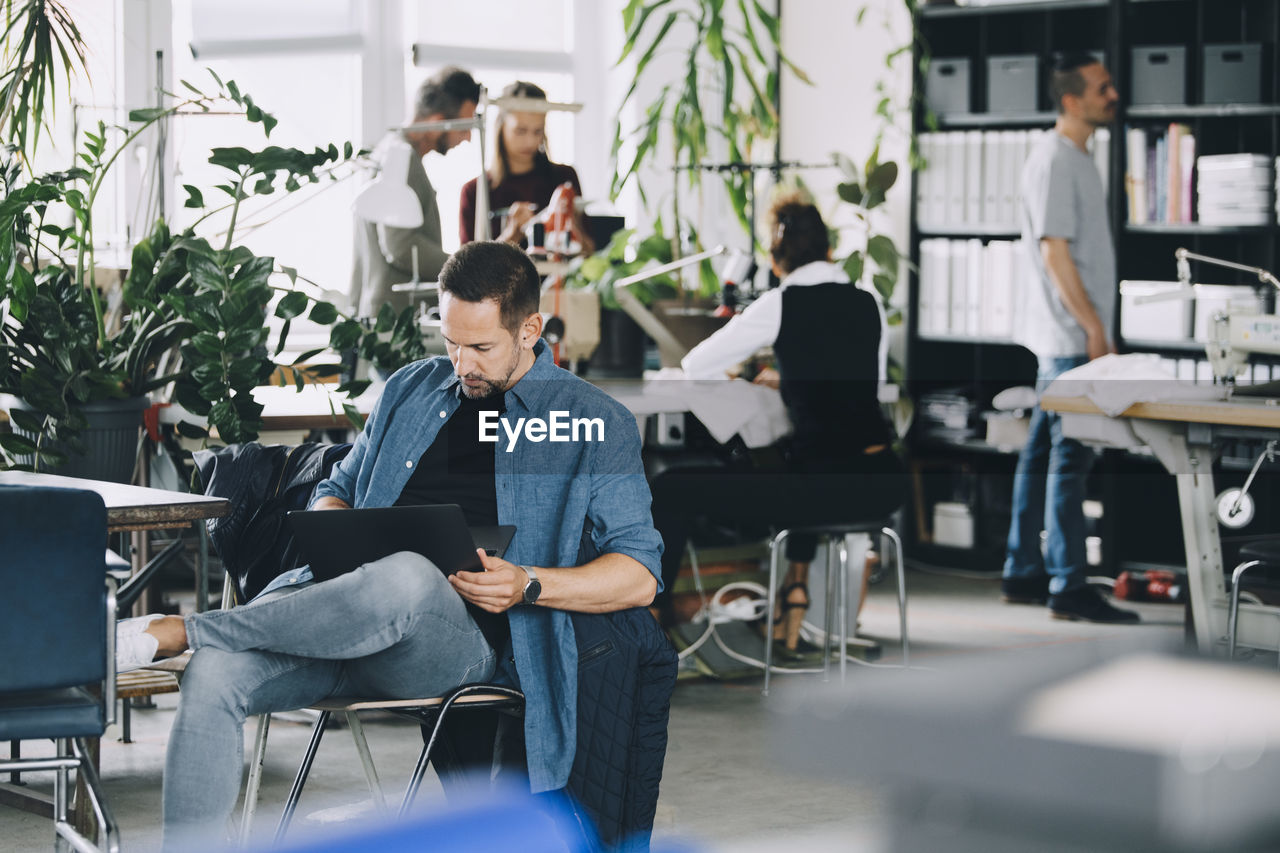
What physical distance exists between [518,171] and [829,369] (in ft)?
4.84

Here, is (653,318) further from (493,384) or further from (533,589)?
(533,589)

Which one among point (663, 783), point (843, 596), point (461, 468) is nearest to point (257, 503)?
point (461, 468)

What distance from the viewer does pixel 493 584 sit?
2.33m

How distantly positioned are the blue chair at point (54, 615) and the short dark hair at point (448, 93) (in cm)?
285

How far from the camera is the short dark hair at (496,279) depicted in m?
2.57

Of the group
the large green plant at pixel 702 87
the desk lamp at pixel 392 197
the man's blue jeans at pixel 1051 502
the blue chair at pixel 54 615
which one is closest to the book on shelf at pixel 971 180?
the large green plant at pixel 702 87

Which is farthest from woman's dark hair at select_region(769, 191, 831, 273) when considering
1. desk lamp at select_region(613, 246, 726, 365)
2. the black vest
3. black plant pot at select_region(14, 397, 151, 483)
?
black plant pot at select_region(14, 397, 151, 483)

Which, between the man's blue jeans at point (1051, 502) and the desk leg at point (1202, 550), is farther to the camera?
the man's blue jeans at point (1051, 502)

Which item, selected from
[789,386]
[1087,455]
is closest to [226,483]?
[789,386]

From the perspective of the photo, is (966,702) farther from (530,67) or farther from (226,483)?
(530,67)

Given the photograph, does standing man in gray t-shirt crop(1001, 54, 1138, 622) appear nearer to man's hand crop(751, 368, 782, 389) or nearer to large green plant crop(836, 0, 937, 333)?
large green plant crop(836, 0, 937, 333)

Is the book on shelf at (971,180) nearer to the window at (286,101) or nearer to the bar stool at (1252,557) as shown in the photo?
the window at (286,101)

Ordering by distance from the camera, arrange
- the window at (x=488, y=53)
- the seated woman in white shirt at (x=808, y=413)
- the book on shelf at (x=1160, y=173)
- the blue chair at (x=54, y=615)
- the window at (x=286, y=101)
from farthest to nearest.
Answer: the window at (x=488, y=53), the window at (x=286, y=101), the book on shelf at (x=1160, y=173), the seated woman in white shirt at (x=808, y=413), the blue chair at (x=54, y=615)

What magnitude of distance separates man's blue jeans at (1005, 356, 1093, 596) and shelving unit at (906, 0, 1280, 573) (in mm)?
340
